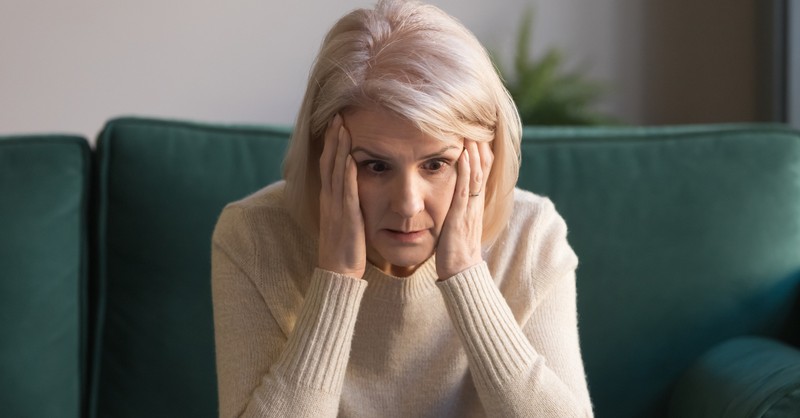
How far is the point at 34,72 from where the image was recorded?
2344mm

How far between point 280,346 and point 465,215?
312 mm

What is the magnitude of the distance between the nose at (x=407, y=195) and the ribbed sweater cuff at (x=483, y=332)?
0.41 ft

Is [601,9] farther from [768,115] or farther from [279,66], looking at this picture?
[279,66]

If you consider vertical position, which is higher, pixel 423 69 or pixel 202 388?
pixel 423 69

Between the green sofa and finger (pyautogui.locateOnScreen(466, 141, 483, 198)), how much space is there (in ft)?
1.55

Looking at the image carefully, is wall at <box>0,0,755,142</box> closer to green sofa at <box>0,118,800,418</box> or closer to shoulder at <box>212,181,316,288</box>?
green sofa at <box>0,118,800,418</box>

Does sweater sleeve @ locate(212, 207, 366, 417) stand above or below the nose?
below

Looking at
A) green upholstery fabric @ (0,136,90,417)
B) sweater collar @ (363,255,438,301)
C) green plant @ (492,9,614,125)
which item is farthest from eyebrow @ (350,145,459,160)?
green plant @ (492,9,614,125)

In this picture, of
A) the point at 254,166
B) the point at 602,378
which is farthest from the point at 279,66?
the point at 602,378

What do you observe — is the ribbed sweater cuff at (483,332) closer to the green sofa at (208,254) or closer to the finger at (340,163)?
the finger at (340,163)

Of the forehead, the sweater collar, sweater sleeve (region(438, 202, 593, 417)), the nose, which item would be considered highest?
the forehead

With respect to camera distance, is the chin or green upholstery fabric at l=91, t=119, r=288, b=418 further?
green upholstery fabric at l=91, t=119, r=288, b=418

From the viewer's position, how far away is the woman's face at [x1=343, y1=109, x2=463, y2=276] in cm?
121

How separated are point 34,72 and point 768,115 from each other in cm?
193
